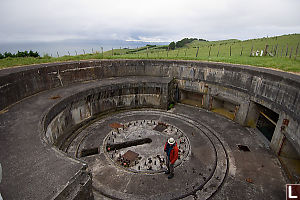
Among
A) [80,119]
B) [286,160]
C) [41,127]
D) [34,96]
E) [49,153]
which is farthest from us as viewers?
[80,119]

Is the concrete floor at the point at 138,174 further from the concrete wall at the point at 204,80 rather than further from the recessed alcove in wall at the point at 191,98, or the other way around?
the recessed alcove in wall at the point at 191,98

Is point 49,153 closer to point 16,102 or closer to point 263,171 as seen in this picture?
point 16,102

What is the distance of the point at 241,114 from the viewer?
14805 millimetres

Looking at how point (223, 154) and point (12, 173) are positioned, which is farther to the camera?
point (223, 154)

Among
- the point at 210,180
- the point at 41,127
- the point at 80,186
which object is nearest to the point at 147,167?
the point at 210,180

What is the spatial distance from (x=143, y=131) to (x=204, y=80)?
862 centimetres

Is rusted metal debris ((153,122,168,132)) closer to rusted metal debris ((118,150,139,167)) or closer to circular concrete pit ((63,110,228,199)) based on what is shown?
circular concrete pit ((63,110,228,199))

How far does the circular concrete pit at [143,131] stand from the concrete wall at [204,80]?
8cm

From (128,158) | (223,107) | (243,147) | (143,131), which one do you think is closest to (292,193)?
(128,158)

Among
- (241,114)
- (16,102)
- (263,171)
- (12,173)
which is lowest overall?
(263,171)

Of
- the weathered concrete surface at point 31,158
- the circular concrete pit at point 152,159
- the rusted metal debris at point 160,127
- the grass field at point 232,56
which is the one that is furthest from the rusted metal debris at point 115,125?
the grass field at point 232,56

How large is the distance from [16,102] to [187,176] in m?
12.2

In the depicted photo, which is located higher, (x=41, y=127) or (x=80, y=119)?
(x=41, y=127)

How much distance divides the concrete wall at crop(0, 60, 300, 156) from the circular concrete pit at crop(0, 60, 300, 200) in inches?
3.3
